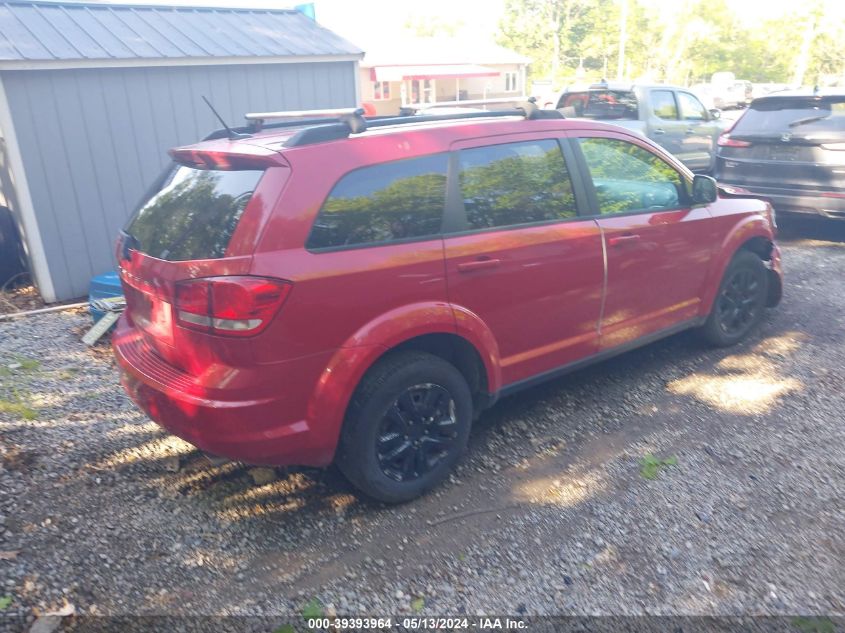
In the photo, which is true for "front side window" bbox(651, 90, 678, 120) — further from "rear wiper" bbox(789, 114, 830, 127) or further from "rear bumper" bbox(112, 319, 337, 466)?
"rear bumper" bbox(112, 319, 337, 466)

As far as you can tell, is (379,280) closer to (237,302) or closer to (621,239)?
(237,302)

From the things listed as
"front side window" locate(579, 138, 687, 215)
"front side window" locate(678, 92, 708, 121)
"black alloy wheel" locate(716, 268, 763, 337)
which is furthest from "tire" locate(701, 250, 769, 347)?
"front side window" locate(678, 92, 708, 121)

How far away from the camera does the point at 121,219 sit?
7.19m

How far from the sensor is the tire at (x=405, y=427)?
3250mm

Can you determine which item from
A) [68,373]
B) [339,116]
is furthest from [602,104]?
[68,373]

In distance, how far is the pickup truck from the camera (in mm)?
11094

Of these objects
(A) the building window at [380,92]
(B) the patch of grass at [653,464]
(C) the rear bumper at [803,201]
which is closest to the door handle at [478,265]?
(B) the patch of grass at [653,464]

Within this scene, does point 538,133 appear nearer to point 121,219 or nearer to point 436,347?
point 436,347

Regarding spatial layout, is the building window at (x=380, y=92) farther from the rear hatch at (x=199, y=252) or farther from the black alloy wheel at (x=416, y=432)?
the black alloy wheel at (x=416, y=432)

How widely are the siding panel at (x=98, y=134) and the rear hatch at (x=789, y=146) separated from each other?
5756mm

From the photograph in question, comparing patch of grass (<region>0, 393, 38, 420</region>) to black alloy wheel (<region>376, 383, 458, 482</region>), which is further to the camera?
patch of grass (<region>0, 393, 38, 420</region>)

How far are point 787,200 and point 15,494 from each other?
7.93 meters

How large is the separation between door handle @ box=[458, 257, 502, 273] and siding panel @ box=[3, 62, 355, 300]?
4.21 m

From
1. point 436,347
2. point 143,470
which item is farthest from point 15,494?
point 436,347
